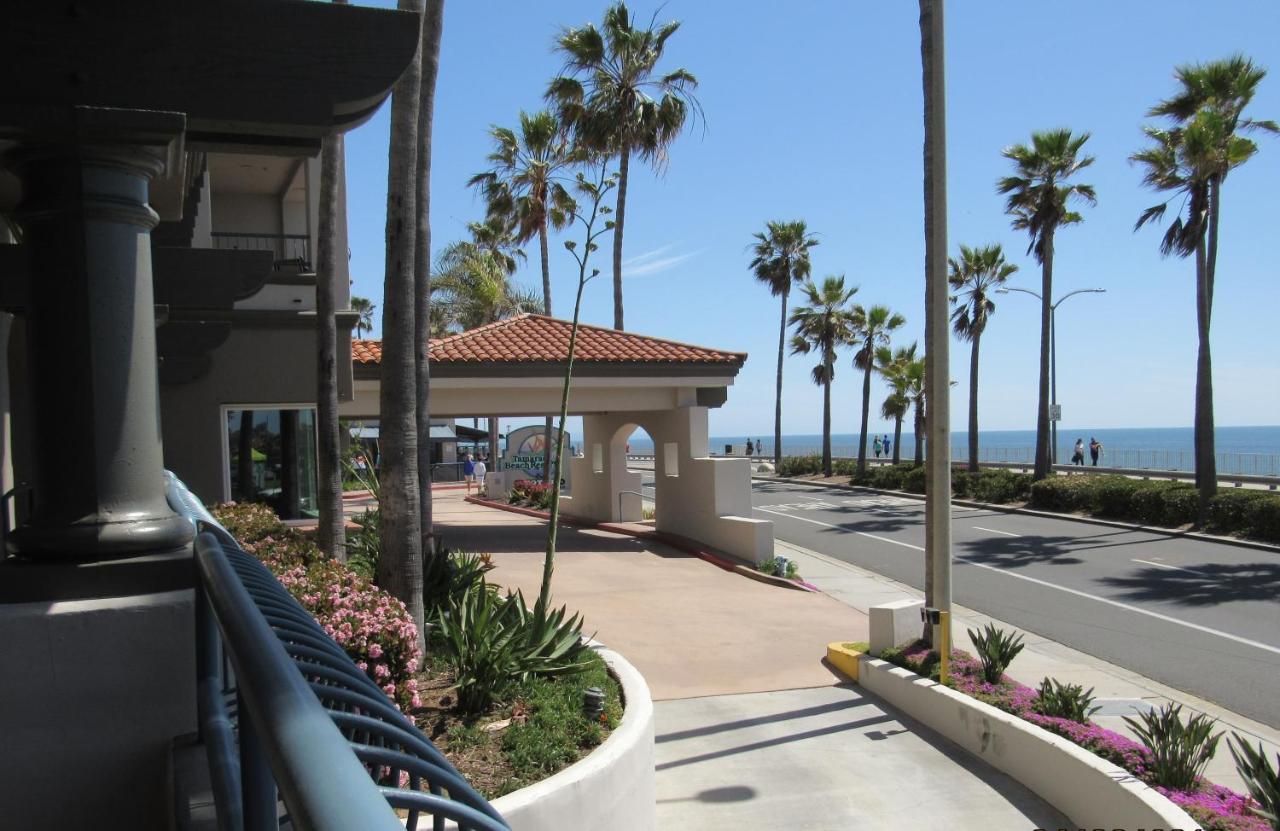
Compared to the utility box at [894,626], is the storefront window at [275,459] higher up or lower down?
higher up

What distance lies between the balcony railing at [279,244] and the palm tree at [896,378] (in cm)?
3345

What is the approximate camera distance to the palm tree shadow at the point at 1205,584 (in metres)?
15.6

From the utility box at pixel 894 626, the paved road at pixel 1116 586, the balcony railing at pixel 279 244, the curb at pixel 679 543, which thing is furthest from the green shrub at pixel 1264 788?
the balcony railing at pixel 279 244

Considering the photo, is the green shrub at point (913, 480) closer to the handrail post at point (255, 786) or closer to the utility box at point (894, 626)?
the utility box at point (894, 626)

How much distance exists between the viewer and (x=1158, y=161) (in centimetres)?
2555

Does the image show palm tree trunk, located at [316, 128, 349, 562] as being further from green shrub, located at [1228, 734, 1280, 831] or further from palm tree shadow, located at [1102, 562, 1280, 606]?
palm tree shadow, located at [1102, 562, 1280, 606]

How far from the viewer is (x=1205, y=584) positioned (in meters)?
16.8

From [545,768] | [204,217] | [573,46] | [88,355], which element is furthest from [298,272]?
[573,46]

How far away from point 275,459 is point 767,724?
9997 millimetres

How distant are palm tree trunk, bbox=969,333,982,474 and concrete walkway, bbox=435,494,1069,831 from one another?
21.5 m

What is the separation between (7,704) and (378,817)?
2.46m

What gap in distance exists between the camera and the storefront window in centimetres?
Result: 1462

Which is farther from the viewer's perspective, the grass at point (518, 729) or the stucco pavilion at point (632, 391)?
the stucco pavilion at point (632, 391)

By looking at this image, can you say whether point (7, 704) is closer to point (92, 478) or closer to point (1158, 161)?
point (92, 478)
